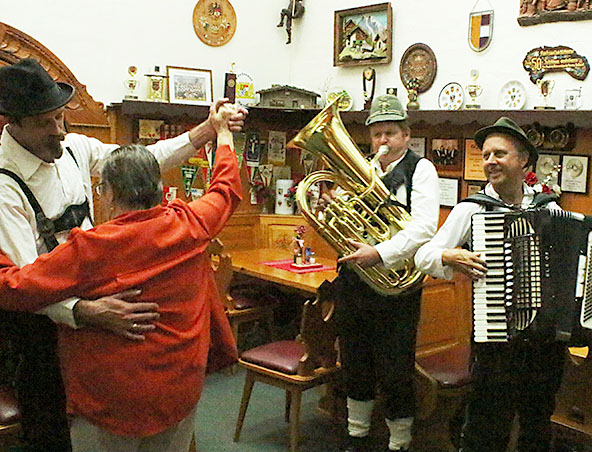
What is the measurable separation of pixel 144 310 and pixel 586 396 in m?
2.02

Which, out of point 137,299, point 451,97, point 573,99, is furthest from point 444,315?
point 137,299

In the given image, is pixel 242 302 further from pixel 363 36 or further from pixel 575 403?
pixel 575 403

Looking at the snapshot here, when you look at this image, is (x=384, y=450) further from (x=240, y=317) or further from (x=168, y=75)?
(x=168, y=75)

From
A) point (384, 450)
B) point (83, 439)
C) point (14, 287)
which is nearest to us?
point (14, 287)

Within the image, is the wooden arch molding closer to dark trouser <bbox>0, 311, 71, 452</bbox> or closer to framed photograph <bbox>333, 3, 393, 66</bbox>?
framed photograph <bbox>333, 3, 393, 66</bbox>

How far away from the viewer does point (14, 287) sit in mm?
1607

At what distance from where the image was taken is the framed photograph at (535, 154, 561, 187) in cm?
369

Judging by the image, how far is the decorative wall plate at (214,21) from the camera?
195 inches

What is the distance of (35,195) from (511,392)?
1763mm

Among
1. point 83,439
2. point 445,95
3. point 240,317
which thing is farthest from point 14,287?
point 445,95

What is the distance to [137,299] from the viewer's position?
1703mm

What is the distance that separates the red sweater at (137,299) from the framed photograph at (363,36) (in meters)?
3.20

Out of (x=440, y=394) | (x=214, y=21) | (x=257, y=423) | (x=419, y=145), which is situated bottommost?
(x=257, y=423)

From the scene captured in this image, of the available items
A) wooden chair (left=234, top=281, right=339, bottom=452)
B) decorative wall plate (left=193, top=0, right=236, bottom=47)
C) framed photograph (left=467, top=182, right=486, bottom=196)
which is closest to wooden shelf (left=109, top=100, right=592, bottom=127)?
framed photograph (left=467, top=182, right=486, bottom=196)
